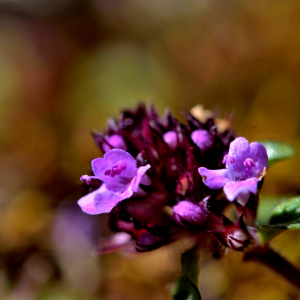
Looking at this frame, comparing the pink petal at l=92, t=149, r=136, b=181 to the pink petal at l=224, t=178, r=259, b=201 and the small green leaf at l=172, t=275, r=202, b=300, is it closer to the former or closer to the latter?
the pink petal at l=224, t=178, r=259, b=201

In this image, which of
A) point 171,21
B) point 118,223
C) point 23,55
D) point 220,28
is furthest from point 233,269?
point 23,55

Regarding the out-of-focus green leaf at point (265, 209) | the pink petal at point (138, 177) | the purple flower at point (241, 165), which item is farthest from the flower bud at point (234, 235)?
the out-of-focus green leaf at point (265, 209)

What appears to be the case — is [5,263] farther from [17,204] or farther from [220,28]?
[220,28]

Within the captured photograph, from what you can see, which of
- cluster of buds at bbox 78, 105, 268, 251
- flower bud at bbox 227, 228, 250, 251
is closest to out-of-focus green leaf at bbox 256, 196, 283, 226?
cluster of buds at bbox 78, 105, 268, 251

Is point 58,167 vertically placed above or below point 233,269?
above

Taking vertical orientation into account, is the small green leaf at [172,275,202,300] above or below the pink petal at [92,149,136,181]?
below

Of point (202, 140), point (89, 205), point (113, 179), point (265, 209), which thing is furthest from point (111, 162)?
point (265, 209)

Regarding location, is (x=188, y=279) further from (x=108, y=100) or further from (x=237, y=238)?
(x=108, y=100)
